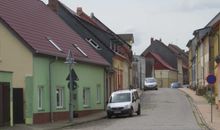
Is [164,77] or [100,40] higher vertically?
[100,40]

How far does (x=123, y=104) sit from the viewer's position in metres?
40.2

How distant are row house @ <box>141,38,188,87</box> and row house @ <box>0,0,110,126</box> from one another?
3155 inches

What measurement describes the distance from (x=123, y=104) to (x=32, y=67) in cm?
986

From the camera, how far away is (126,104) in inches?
1581

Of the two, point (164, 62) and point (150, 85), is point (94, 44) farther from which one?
point (164, 62)

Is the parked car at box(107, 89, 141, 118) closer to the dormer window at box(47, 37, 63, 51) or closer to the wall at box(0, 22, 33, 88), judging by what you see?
the dormer window at box(47, 37, 63, 51)

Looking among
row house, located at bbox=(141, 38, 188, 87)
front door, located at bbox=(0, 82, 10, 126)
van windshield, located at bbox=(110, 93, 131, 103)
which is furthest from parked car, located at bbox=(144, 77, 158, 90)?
front door, located at bbox=(0, 82, 10, 126)

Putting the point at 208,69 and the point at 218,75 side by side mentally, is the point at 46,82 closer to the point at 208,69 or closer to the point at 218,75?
the point at 218,75

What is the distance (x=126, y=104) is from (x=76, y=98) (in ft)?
10.9

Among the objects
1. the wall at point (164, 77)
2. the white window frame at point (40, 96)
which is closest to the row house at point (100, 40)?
the white window frame at point (40, 96)

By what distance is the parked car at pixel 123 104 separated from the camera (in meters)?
40.0

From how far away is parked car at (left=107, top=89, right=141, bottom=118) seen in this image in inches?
1575

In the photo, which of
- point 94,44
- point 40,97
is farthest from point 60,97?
point 94,44

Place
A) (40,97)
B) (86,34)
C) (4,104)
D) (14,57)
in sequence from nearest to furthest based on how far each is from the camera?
1. (4,104)
2. (14,57)
3. (40,97)
4. (86,34)
